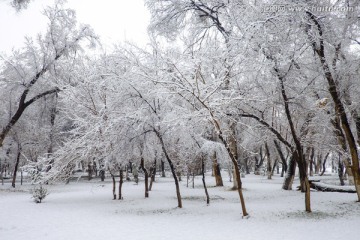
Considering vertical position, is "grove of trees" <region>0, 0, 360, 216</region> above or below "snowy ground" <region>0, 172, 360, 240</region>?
above

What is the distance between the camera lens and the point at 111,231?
31.0ft

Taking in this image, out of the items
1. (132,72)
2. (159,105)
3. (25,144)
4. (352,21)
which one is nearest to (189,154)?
(159,105)

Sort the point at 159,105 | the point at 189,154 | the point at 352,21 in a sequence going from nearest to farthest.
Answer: the point at 352,21, the point at 159,105, the point at 189,154

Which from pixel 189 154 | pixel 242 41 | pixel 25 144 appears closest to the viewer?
pixel 242 41

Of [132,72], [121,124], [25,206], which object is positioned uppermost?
[132,72]

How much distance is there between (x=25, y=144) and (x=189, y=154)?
19.4m

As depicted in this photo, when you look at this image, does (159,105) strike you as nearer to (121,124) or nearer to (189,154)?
(121,124)

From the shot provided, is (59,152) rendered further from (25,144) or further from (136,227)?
(25,144)

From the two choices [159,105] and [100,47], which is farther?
[100,47]

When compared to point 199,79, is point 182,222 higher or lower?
lower

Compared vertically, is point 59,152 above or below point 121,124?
below

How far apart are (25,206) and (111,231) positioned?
8.36m

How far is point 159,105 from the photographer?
13055 mm

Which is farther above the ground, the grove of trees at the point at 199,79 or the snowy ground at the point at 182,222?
the grove of trees at the point at 199,79
